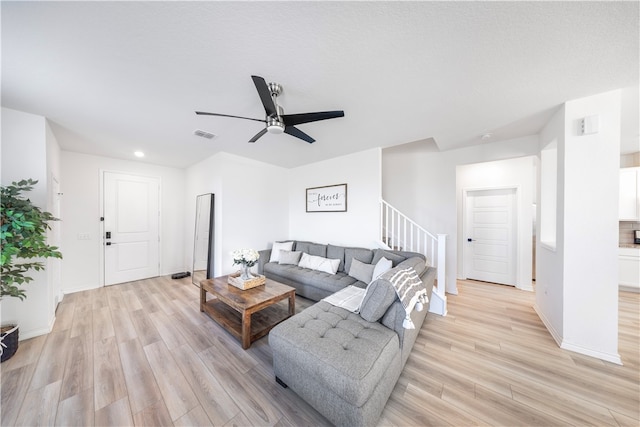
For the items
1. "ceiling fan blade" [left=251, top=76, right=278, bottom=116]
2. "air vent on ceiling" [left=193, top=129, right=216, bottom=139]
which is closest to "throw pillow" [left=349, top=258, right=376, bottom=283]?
"ceiling fan blade" [left=251, top=76, right=278, bottom=116]

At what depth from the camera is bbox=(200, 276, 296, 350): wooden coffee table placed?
216 cm

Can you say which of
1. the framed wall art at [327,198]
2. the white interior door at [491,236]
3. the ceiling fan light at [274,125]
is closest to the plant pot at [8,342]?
the ceiling fan light at [274,125]

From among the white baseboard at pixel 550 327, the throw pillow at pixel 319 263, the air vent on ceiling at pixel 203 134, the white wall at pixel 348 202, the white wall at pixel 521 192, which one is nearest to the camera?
the white baseboard at pixel 550 327

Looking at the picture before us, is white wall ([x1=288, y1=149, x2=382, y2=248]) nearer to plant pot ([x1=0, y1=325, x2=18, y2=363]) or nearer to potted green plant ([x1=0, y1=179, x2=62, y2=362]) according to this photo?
potted green plant ([x1=0, y1=179, x2=62, y2=362])

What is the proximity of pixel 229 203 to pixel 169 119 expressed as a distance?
167 cm

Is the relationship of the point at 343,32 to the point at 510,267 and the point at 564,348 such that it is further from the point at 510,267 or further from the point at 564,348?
the point at 510,267

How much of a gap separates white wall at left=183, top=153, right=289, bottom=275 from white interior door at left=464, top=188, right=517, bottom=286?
4.00 m

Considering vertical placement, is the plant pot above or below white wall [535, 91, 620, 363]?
below

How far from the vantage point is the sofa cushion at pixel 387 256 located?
2.94 m

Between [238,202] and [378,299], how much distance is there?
3179mm

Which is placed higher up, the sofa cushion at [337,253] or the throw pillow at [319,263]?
the sofa cushion at [337,253]

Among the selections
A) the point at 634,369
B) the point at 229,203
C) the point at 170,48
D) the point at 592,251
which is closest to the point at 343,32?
the point at 170,48

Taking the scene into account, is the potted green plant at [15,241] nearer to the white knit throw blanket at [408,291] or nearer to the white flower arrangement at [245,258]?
the white flower arrangement at [245,258]

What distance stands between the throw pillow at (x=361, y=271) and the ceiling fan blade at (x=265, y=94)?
7.53 feet
